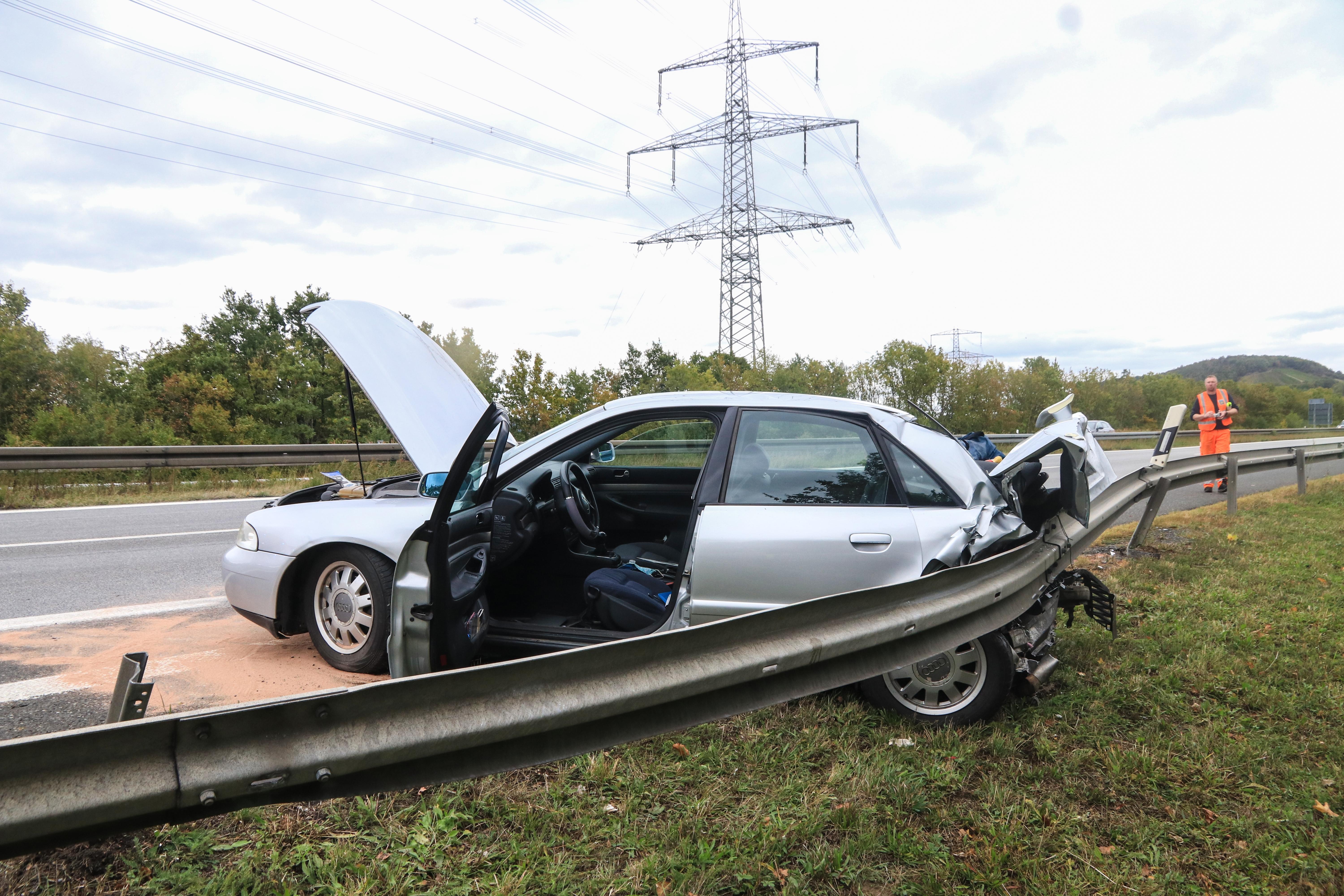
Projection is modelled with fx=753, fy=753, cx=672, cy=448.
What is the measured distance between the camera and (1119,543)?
7.08 m

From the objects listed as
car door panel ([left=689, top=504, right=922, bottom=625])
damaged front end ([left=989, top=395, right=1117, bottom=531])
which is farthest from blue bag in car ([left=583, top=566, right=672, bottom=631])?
damaged front end ([left=989, top=395, right=1117, bottom=531])

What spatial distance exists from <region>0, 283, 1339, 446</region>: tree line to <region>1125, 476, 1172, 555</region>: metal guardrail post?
1372cm

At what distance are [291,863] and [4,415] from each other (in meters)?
42.4

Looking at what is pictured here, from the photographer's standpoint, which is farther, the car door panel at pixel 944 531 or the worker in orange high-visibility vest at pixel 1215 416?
the worker in orange high-visibility vest at pixel 1215 416

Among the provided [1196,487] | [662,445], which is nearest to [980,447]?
[662,445]

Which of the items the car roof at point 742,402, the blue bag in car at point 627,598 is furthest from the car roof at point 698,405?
the blue bag in car at point 627,598

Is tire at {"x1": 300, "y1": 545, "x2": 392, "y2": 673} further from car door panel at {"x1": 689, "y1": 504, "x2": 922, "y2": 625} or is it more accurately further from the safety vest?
the safety vest

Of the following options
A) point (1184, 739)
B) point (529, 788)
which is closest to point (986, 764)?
point (1184, 739)

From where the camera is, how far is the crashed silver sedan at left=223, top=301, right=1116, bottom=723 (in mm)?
3053

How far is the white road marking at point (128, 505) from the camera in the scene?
9.80 meters

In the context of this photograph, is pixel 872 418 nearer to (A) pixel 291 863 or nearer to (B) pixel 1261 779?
(B) pixel 1261 779

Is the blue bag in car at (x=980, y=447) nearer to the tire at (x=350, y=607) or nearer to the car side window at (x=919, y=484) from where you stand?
the car side window at (x=919, y=484)

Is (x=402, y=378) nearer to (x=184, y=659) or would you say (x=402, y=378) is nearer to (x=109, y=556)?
(x=184, y=659)

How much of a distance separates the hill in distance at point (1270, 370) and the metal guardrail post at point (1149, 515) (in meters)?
145
